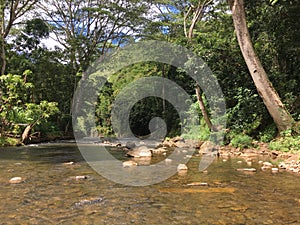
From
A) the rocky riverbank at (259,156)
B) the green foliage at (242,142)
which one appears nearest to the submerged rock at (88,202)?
the rocky riverbank at (259,156)

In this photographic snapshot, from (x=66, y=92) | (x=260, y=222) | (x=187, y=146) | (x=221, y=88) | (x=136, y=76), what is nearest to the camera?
(x=260, y=222)

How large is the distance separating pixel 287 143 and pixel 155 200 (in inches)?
239

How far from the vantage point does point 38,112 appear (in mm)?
14977

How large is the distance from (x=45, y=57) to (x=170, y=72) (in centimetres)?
970

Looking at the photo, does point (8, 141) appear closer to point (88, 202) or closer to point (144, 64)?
point (88, 202)

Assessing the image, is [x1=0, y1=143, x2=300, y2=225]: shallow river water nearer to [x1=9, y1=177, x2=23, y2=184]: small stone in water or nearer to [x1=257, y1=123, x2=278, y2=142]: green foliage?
[x1=9, y1=177, x2=23, y2=184]: small stone in water

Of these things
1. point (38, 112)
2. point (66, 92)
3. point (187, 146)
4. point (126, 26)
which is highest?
point (126, 26)

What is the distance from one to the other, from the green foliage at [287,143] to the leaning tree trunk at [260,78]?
289mm

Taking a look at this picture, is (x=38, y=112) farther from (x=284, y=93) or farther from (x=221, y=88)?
(x=284, y=93)

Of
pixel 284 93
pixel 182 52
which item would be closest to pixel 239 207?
pixel 284 93

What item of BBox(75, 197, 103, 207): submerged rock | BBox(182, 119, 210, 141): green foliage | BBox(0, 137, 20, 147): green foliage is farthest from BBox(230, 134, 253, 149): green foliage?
BBox(0, 137, 20, 147): green foliage

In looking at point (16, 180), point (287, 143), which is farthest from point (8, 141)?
point (287, 143)

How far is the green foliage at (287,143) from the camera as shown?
8389 mm

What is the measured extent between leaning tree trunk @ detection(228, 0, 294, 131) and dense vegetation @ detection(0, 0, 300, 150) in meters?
0.28
